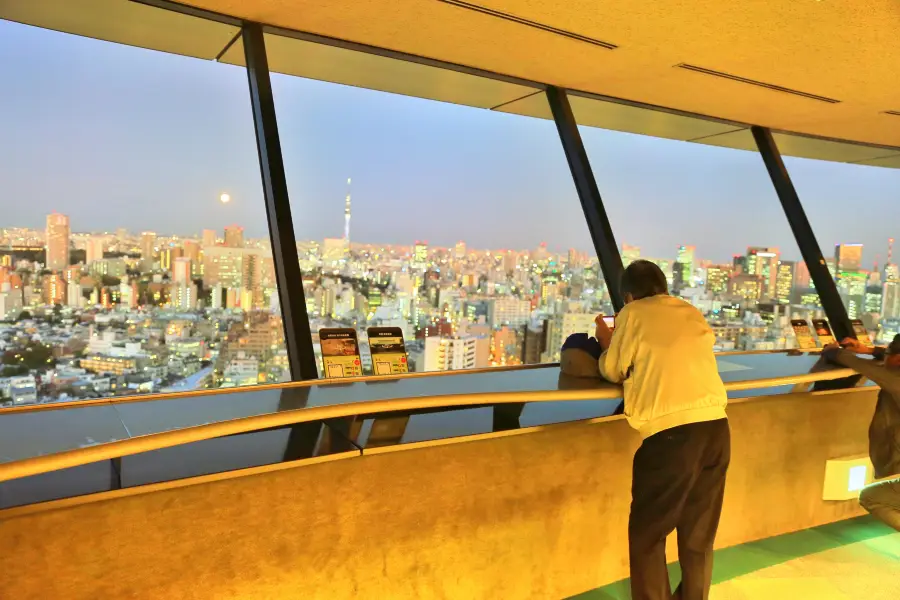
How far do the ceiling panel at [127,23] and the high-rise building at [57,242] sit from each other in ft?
2.78

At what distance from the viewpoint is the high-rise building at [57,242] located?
2.21m

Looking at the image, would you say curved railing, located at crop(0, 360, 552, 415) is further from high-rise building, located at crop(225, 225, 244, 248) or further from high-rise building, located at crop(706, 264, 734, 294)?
high-rise building, located at crop(706, 264, 734, 294)

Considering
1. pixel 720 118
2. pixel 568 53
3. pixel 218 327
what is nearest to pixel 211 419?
pixel 218 327

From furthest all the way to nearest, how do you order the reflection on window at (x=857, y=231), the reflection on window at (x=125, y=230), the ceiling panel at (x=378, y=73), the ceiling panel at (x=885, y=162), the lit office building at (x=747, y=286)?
the ceiling panel at (x=885, y=162) < the reflection on window at (x=857, y=231) < the lit office building at (x=747, y=286) < the ceiling panel at (x=378, y=73) < the reflection on window at (x=125, y=230)

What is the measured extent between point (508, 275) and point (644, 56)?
50.6 inches

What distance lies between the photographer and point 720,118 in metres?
4.12

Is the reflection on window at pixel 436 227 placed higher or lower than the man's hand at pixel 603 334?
higher

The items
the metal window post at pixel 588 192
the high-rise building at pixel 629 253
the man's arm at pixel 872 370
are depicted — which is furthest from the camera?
the high-rise building at pixel 629 253

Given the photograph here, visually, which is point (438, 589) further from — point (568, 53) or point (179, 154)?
point (568, 53)

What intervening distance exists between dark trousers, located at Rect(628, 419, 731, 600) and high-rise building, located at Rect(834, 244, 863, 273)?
3.54 m

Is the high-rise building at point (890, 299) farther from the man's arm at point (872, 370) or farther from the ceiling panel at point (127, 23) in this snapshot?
the ceiling panel at point (127, 23)

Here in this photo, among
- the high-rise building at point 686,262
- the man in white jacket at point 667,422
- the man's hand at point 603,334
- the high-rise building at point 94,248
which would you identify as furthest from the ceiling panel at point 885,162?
the high-rise building at point 94,248

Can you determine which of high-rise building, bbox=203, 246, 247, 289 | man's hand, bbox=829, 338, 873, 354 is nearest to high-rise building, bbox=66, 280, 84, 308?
high-rise building, bbox=203, 246, 247, 289

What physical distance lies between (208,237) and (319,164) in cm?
62
